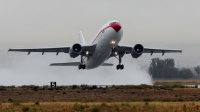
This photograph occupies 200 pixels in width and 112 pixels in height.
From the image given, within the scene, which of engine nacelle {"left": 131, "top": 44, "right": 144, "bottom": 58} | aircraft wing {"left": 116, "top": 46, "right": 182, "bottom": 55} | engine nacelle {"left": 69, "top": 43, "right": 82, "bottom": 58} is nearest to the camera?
engine nacelle {"left": 69, "top": 43, "right": 82, "bottom": 58}

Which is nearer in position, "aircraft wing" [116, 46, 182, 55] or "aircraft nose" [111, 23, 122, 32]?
"aircraft nose" [111, 23, 122, 32]

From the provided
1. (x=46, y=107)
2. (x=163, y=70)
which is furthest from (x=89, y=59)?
(x=163, y=70)

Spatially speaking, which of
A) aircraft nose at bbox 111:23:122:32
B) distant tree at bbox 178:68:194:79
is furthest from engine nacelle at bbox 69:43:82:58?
distant tree at bbox 178:68:194:79

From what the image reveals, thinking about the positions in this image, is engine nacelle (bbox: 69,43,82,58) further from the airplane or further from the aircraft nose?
the aircraft nose

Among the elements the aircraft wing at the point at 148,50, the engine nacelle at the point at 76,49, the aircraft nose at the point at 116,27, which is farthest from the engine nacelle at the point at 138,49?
the engine nacelle at the point at 76,49

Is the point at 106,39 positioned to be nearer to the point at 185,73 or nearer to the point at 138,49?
the point at 138,49

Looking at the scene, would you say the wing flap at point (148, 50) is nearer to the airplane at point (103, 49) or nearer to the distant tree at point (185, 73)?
the airplane at point (103, 49)

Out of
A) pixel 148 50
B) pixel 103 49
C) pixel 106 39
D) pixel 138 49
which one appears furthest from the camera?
pixel 148 50

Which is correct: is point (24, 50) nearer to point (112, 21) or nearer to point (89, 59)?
point (89, 59)

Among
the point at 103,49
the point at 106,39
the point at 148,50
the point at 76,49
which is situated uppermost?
the point at 106,39

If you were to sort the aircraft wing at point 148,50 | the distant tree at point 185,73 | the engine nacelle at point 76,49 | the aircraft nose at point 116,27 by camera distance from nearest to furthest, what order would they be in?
the aircraft nose at point 116,27, the engine nacelle at point 76,49, the aircraft wing at point 148,50, the distant tree at point 185,73

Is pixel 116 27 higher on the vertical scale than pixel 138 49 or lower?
A: higher

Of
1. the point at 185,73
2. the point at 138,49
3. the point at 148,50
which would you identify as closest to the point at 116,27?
the point at 138,49

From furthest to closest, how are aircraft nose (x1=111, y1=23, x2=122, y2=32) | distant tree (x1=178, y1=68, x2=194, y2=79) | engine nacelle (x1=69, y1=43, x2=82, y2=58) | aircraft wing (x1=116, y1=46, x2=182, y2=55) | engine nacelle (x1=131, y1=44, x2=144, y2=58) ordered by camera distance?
distant tree (x1=178, y1=68, x2=194, y2=79)
aircraft wing (x1=116, y1=46, x2=182, y2=55)
engine nacelle (x1=131, y1=44, x2=144, y2=58)
engine nacelle (x1=69, y1=43, x2=82, y2=58)
aircraft nose (x1=111, y1=23, x2=122, y2=32)
